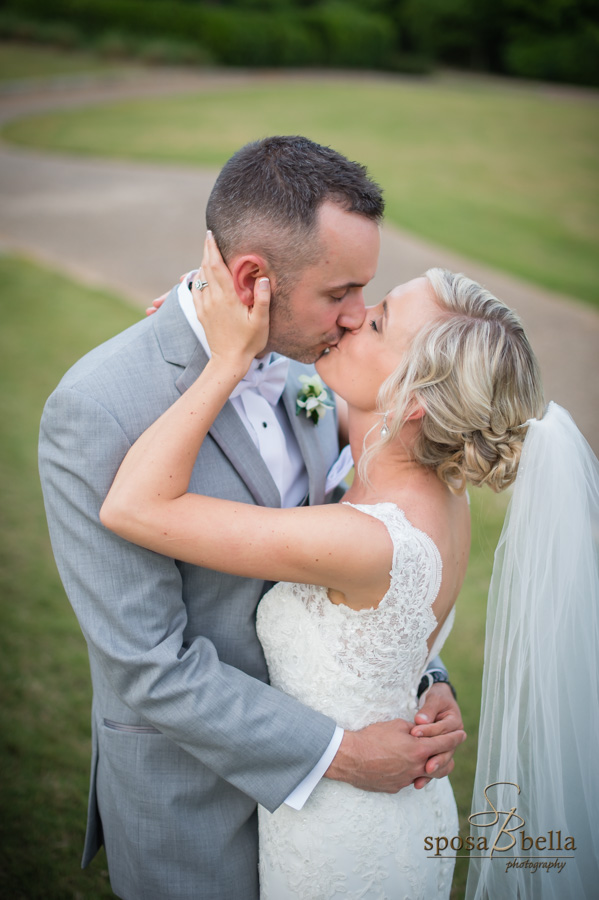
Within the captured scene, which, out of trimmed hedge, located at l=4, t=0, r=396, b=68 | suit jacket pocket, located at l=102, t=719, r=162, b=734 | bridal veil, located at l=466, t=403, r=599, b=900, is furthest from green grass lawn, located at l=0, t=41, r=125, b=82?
bridal veil, located at l=466, t=403, r=599, b=900

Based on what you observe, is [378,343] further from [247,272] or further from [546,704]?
[546,704]

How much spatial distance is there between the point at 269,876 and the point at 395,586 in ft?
3.39

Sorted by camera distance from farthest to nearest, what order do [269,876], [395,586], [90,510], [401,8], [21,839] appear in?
[401,8] → [21,839] → [269,876] → [395,586] → [90,510]

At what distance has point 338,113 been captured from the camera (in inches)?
876

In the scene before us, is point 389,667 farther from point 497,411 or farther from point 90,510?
point 90,510

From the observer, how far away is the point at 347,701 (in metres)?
2.38

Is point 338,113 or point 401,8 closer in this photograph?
point 338,113

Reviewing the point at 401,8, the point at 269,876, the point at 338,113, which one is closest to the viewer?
the point at 269,876

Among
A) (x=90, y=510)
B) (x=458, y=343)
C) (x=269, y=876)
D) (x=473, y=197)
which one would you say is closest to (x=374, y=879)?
(x=269, y=876)

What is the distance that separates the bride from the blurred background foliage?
24.3 m

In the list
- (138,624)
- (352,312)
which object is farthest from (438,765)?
(352,312)

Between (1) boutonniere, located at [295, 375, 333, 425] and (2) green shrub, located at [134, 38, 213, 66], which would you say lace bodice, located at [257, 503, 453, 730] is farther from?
(2) green shrub, located at [134, 38, 213, 66]

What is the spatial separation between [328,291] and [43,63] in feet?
89.7

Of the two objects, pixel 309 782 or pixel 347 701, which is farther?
pixel 347 701
